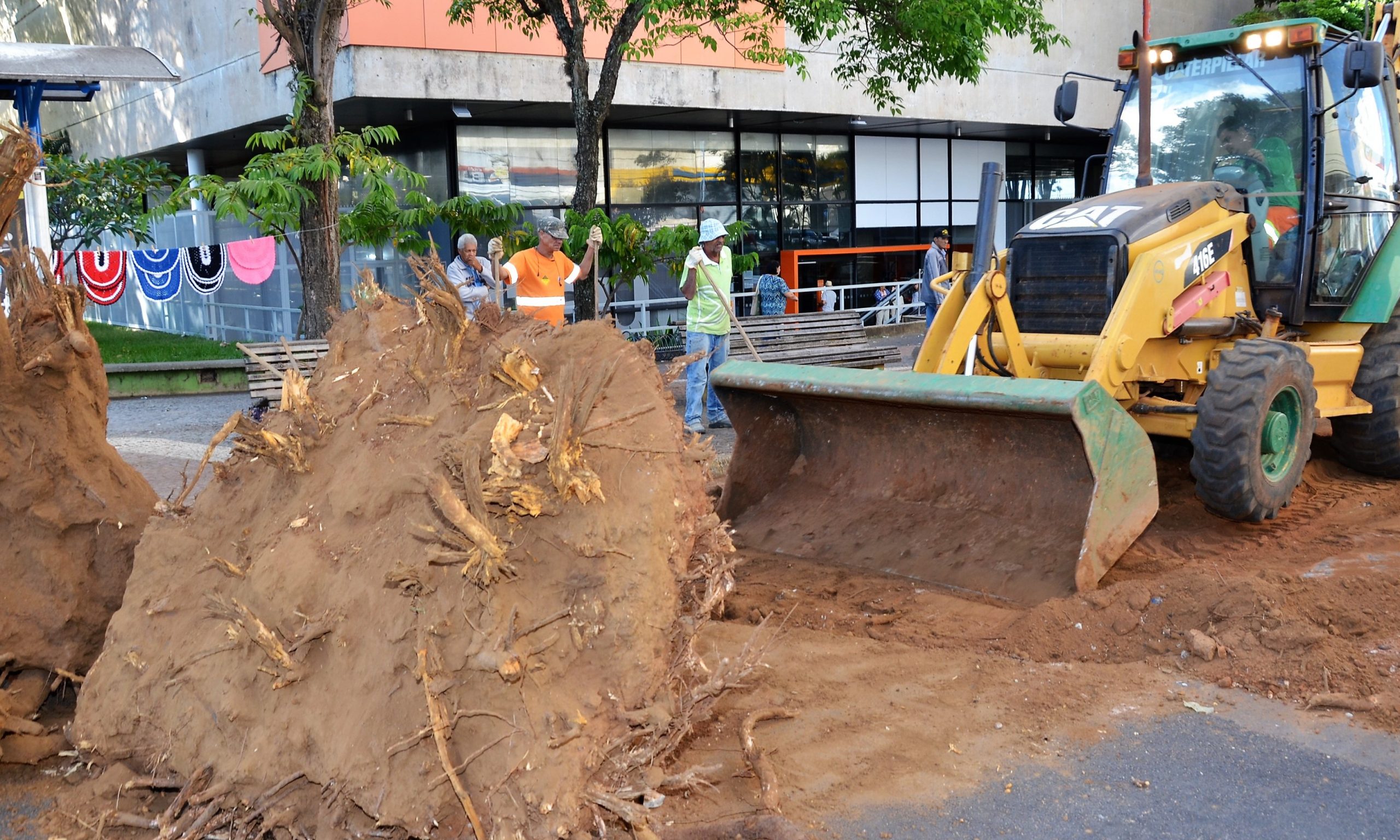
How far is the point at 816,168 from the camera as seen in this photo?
888 inches

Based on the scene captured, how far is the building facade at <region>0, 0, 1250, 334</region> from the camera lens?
15945 mm

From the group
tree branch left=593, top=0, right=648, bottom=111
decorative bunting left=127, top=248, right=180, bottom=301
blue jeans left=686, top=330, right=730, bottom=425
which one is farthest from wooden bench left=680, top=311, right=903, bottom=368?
decorative bunting left=127, top=248, right=180, bottom=301

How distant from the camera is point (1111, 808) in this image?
3.87m

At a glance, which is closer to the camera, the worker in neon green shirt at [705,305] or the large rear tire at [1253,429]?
the large rear tire at [1253,429]

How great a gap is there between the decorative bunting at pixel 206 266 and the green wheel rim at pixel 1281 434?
13028mm

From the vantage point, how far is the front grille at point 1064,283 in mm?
6645

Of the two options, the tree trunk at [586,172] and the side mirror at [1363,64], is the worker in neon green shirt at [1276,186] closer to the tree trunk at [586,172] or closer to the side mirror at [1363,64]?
the side mirror at [1363,64]

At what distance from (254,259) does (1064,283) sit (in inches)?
439

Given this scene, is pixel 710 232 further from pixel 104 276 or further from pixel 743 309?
pixel 104 276

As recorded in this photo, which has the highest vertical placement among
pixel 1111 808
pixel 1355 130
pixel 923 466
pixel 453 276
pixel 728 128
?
pixel 728 128

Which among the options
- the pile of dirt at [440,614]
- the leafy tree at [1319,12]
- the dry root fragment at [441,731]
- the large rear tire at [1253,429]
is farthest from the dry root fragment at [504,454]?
the leafy tree at [1319,12]

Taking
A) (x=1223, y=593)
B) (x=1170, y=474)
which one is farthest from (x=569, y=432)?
(x=1170, y=474)

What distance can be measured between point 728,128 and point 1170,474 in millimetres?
14698

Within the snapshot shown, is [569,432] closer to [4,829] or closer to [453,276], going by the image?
[4,829]
